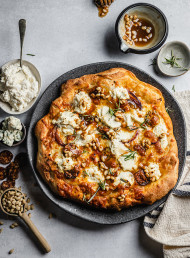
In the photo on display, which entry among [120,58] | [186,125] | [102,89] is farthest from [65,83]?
[186,125]

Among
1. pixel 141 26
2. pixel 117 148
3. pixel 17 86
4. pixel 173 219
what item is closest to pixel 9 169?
pixel 17 86

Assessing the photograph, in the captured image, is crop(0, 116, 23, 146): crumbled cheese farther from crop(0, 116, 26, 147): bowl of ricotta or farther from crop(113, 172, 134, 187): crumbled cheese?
crop(113, 172, 134, 187): crumbled cheese

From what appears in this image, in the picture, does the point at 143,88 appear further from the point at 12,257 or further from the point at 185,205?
the point at 12,257

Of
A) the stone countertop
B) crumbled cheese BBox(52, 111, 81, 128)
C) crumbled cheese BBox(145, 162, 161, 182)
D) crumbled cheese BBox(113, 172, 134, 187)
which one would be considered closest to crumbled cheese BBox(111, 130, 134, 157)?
crumbled cheese BBox(113, 172, 134, 187)

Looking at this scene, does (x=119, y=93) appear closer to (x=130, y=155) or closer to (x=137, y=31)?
(x=130, y=155)

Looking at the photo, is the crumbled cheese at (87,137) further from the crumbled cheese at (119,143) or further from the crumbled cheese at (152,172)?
the crumbled cheese at (152,172)
